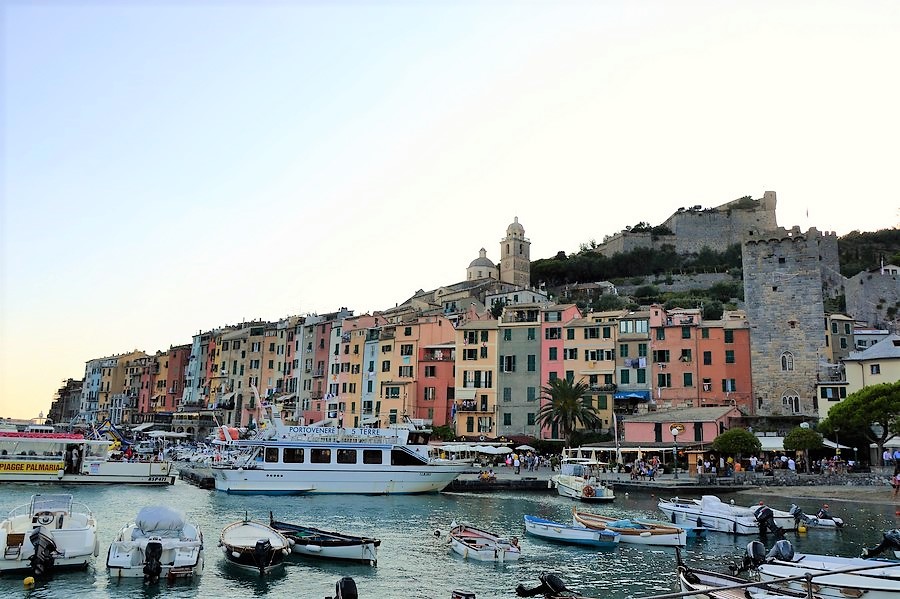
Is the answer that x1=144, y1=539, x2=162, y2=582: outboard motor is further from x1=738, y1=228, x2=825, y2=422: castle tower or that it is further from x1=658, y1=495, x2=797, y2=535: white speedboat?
x1=738, y1=228, x2=825, y2=422: castle tower

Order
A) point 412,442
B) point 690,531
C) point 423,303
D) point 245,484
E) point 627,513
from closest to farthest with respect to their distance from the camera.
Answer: point 690,531 → point 627,513 → point 245,484 → point 412,442 → point 423,303

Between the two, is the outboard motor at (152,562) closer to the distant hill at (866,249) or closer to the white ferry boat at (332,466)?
the white ferry boat at (332,466)

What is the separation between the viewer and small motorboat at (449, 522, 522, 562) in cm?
2331

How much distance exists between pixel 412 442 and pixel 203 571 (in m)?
22.6

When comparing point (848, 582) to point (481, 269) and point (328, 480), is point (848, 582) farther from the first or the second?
point (481, 269)

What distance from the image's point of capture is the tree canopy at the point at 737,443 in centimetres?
4344

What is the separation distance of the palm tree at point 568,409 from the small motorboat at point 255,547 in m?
33.2

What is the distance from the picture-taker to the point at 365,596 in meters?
19.0

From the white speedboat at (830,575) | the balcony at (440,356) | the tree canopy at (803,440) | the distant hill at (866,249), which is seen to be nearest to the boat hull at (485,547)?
the white speedboat at (830,575)

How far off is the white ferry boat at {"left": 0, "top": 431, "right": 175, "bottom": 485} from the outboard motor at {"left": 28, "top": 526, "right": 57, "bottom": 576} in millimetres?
25864

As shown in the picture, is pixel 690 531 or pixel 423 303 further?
pixel 423 303

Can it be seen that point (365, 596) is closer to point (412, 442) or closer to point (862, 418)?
point (412, 442)

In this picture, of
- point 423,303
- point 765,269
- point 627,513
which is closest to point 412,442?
point 627,513

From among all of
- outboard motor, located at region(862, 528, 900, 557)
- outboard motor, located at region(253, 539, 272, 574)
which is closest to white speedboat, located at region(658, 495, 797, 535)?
outboard motor, located at region(862, 528, 900, 557)
